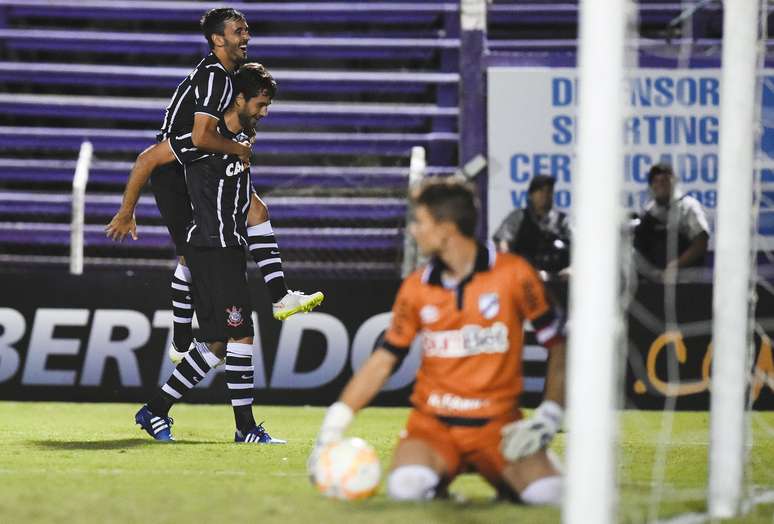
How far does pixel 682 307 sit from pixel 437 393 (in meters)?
6.37

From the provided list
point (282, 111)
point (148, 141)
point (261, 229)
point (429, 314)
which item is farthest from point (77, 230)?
point (429, 314)

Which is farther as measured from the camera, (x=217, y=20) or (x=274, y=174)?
(x=274, y=174)

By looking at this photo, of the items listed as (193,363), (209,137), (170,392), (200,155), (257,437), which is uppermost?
(209,137)

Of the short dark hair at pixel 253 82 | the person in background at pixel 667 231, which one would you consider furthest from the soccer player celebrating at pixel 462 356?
the person in background at pixel 667 231

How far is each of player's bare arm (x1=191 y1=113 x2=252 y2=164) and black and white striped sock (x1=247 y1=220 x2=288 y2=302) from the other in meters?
0.81

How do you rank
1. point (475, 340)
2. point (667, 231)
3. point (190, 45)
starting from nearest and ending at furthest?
point (475, 340)
point (667, 231)
point (190, 45)

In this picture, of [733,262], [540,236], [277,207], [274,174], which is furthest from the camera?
[274,174]

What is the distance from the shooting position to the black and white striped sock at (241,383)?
7746 mm

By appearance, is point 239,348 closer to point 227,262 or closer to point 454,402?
point 227,262

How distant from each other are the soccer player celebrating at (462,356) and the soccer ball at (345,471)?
53 millimetres

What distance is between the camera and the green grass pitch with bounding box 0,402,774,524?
4.74 metres

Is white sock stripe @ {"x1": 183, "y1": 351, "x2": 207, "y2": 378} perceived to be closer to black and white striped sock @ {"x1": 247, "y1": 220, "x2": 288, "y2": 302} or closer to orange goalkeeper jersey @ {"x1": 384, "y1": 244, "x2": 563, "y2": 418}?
black and white striped sock @ {"x1": 247, "y1": 220, "x2": 288, "y2": 302}

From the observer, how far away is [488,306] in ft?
17.0

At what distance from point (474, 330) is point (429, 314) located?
0.59 ft
